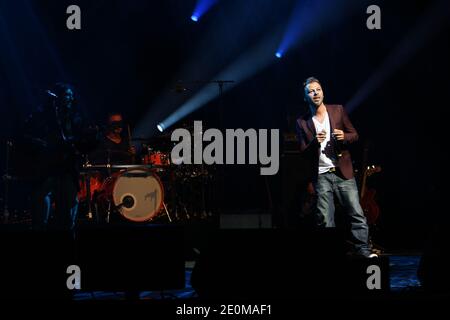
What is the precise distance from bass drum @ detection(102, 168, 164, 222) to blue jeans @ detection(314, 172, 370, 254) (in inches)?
193

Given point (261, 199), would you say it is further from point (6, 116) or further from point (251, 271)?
point (251, 271)

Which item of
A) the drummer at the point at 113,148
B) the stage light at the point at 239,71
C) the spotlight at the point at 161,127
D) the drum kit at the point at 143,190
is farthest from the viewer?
the spotlight at the point at 161,127

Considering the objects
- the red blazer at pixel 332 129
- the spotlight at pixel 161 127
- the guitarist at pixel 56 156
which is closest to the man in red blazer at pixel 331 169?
the red blazer at pixel 332 129

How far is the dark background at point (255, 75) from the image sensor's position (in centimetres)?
1002

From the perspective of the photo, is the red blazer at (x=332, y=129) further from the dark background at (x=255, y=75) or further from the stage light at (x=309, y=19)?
the stage light at (x=309, y=19)

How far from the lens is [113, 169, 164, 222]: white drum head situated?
10.5 m

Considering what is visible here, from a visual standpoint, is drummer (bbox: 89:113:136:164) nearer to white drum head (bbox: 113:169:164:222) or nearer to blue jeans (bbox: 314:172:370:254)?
white drum head (bbox: 113:169:164:222)

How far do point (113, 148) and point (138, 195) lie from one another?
3.34 ft

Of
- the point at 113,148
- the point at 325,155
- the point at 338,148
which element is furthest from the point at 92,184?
the point at 338,148

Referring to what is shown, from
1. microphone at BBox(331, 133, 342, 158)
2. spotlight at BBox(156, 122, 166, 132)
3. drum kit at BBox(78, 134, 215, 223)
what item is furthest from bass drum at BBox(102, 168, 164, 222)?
microphone at BBox(331, 133, 342, 158)

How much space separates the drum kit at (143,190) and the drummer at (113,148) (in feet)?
0.33

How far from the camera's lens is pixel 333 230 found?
394cm

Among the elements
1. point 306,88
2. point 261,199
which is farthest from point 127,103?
point 306,88

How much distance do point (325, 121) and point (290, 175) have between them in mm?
3191
